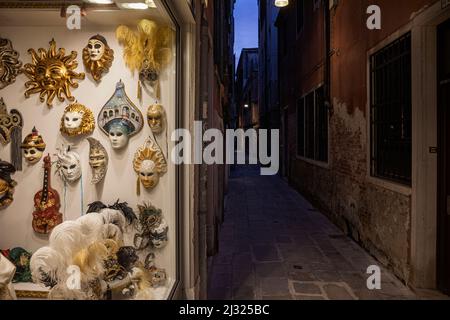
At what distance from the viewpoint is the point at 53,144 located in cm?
340

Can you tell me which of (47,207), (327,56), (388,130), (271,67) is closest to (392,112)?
(388,130)

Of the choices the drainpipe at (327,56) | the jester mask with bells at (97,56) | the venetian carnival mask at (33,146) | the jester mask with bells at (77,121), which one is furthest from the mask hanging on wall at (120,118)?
the drainpipe at (327,56)

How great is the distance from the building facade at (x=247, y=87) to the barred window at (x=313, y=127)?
1989 cm

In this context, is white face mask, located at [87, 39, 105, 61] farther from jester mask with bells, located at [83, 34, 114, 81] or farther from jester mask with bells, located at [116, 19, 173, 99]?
jester mask with bells, located at [116, 19, 173, 99]

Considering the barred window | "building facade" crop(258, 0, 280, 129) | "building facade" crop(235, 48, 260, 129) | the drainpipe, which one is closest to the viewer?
the drainpipe

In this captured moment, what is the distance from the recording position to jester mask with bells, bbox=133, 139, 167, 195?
333 centimetres

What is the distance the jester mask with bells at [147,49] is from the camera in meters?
3.27

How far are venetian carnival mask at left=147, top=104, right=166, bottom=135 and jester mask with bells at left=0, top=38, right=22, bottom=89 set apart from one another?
135cm

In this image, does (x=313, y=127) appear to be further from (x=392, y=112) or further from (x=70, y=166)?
(x=70, y=166)

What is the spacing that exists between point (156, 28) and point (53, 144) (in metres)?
1.52

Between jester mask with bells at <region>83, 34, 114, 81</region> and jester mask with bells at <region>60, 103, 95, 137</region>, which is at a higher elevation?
jester mask with bells at <region>83, 34, 114, 81</region>

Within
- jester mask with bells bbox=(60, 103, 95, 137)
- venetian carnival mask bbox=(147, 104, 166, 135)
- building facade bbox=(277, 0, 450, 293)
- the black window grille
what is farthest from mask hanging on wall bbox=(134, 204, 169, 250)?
the black window grille

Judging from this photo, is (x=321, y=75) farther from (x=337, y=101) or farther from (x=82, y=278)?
(x=82, y=278)

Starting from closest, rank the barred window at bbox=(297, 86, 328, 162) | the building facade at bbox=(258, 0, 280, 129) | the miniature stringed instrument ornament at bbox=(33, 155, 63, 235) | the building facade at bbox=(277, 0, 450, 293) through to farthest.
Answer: the miniature stringed instrument ornament at bbox=(33, 155, 63, 235) < the building facade at bbox=(277, 0, 450, 293) < the barred window at bbox=(297, 86, 328, 162) < the building facade at bbox=(258, 0, 280, 129)
